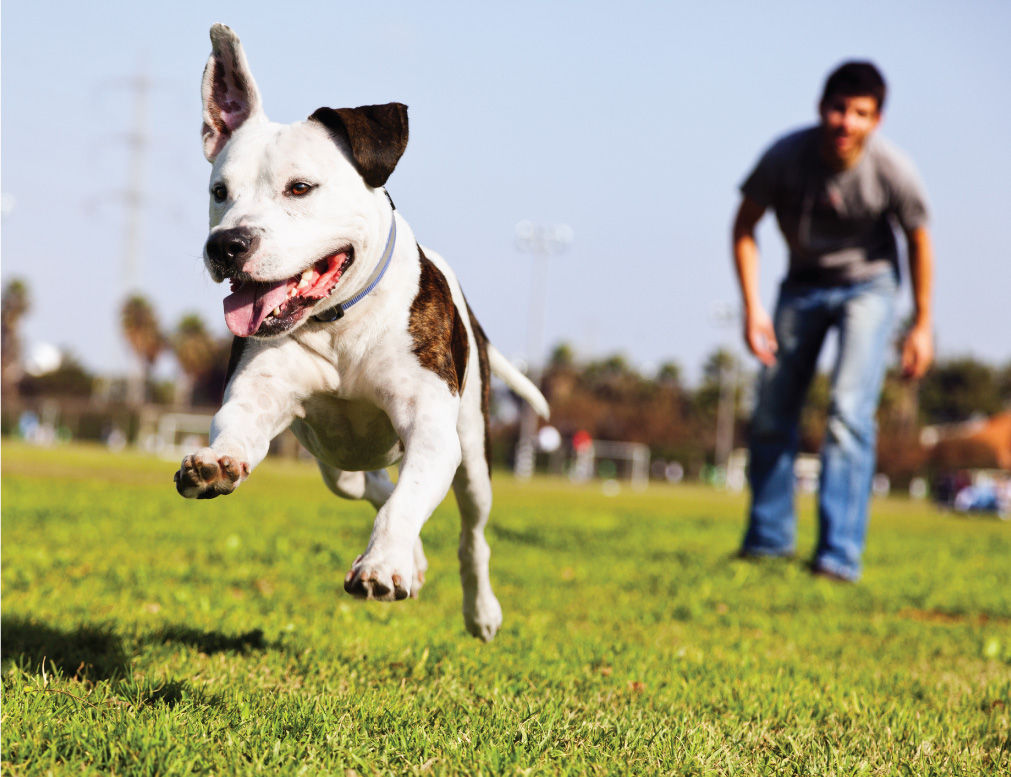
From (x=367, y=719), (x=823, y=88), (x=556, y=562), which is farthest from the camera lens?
(x=556, y=562)

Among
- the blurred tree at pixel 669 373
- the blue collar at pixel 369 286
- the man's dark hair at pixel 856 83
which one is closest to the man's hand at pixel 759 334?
the man's dark hair at pixel 856 83

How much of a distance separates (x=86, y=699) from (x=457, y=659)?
4.65ft

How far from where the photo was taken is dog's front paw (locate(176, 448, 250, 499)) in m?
2.91

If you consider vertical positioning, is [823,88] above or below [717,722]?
above

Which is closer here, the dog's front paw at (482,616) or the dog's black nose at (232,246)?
the dog's black nose at (232,246)

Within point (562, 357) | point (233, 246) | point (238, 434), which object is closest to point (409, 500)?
point (238, 434)

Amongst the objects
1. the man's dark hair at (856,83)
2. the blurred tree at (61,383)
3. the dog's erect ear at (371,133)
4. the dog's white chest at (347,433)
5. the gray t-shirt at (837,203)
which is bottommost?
the blurred tree at (61,383)

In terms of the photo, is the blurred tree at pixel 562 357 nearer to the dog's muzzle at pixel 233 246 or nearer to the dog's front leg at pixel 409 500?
the dog's front leg at pixel 409 500

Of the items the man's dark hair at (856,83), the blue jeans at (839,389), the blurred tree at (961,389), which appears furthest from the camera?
the blurred tree at (961,389)

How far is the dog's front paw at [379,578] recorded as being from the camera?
2662mm

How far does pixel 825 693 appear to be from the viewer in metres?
3.95

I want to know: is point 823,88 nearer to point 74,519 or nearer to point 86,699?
point 86,699

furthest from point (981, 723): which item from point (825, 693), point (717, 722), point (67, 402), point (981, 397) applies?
point (981, 397)

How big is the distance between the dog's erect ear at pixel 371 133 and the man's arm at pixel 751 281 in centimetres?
472
